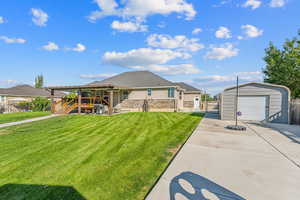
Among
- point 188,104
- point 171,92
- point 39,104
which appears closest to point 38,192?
point 171,92

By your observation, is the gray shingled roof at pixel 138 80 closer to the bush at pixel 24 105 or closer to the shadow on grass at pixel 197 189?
the bush at pixel 24 105

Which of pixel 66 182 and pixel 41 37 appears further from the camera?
pixel 41 37

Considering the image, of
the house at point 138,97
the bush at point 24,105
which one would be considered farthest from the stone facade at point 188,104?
the bush at point 24,105

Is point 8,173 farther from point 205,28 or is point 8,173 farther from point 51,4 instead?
point 205,28

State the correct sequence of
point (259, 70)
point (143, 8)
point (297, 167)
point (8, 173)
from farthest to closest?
point (259, 70) < point (143, 8) < point (297, 167) < point (8, 173)

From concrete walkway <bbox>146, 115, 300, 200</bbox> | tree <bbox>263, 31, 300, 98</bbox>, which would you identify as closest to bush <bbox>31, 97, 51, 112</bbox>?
concrete walkway <bbox>146, 115, 300, 200</bbox>

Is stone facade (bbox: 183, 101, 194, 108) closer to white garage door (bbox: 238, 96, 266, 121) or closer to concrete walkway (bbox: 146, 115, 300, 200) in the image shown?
white garage door (bbox: 238, 96, 266, 121)

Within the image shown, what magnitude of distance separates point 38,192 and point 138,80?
15884 mm

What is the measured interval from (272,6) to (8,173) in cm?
1465

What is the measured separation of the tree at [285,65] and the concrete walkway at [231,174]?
13.4 metres

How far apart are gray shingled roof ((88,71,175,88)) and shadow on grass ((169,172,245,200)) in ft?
42.6

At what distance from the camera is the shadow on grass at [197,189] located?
86.7 inches

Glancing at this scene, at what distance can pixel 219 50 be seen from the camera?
20.3 m

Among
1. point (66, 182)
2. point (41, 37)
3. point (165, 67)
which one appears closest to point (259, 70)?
point (165, 67)
